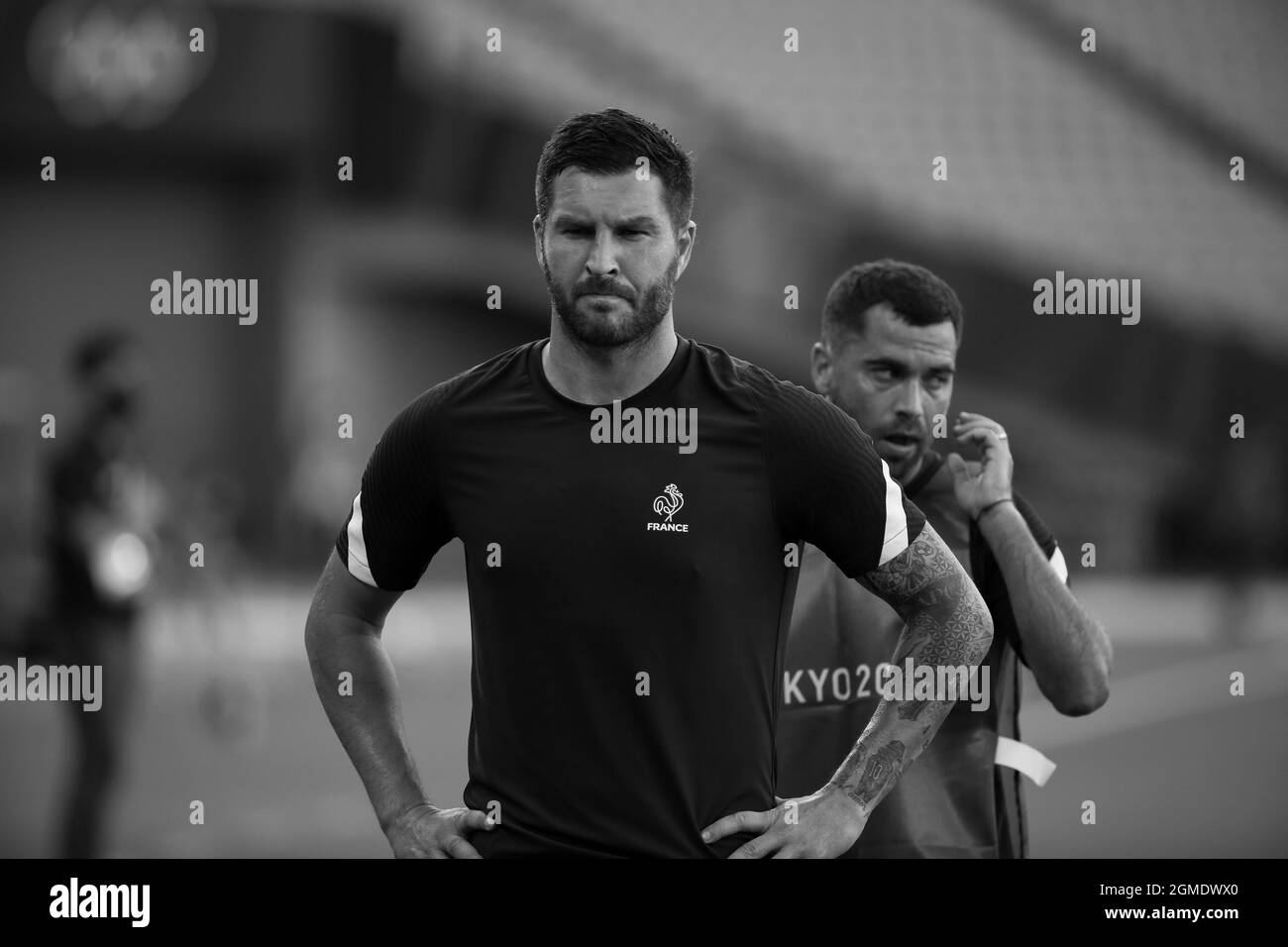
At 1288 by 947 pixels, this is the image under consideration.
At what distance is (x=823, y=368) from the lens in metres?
3.71

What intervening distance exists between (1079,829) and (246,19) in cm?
1961

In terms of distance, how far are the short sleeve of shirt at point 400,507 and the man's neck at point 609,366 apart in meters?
0.24

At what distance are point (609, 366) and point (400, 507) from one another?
449mm

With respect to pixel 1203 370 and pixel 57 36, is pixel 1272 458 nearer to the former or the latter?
pixel 1203 370

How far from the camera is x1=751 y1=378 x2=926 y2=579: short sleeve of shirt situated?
2723mm

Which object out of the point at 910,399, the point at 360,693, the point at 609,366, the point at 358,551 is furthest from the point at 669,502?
the point at 910,399

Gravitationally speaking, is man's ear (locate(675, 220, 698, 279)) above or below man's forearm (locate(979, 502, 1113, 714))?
above

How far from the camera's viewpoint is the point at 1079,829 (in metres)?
8.48

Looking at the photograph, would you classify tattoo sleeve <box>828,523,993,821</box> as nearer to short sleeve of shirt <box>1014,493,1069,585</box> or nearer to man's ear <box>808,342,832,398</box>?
short sleeve of shirt <box>1014,493,1069,585</box>

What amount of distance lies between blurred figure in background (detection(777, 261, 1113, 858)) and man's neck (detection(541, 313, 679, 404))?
2.35 ft

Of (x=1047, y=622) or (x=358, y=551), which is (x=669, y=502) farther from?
(x=1047, y=622)

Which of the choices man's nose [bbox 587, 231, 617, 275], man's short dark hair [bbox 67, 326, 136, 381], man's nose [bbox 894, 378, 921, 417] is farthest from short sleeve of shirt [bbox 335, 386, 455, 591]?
man's short dark hair [bbox 67, 326, 136, 381]

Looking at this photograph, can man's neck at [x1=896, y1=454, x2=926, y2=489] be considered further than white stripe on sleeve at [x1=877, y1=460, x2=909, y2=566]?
Yes
